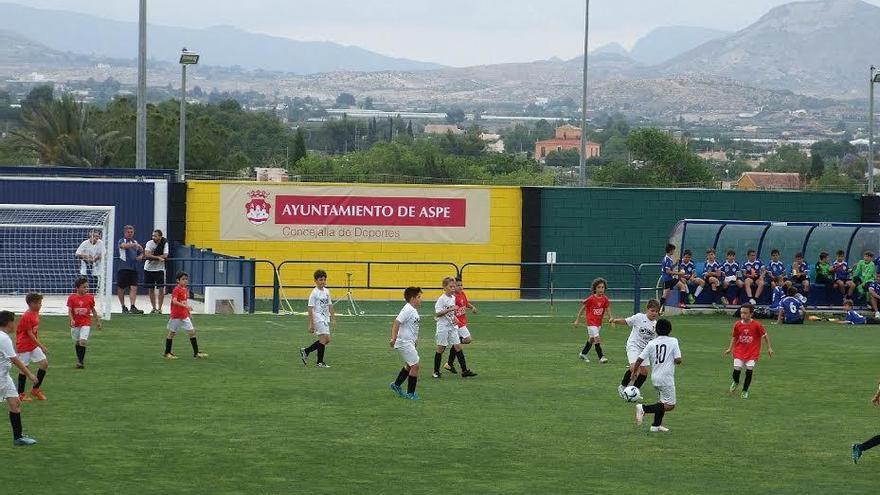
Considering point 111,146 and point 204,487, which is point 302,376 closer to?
point 204,487

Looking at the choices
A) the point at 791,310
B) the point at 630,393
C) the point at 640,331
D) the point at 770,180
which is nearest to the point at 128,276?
the point at 791,310

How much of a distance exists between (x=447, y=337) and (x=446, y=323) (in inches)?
8.8

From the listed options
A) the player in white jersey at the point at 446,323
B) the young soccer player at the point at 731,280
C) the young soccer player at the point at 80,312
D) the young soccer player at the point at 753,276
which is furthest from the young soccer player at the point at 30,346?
the young soccer player at the point at 753,276

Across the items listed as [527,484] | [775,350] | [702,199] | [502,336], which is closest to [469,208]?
[702,199]

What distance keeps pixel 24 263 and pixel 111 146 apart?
44.9 m

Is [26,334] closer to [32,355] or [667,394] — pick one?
[32,355]

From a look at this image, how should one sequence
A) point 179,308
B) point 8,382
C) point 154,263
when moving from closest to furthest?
1. point 8,382
2. point 179,308
3. point 154,263

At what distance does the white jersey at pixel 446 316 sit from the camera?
75.5 ft

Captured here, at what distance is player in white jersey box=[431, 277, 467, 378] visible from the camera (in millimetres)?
23000

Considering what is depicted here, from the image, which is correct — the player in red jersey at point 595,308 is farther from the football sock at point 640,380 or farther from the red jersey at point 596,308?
the football sock at point 640,380

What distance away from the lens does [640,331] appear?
21.3 m

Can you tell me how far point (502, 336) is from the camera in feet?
→ 101

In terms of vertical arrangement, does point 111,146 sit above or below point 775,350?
above

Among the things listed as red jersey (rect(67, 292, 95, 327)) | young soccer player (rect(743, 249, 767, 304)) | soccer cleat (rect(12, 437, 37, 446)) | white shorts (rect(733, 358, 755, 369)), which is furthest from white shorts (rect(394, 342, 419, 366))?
young soccer player (rect(743, 249, 767, 304))
